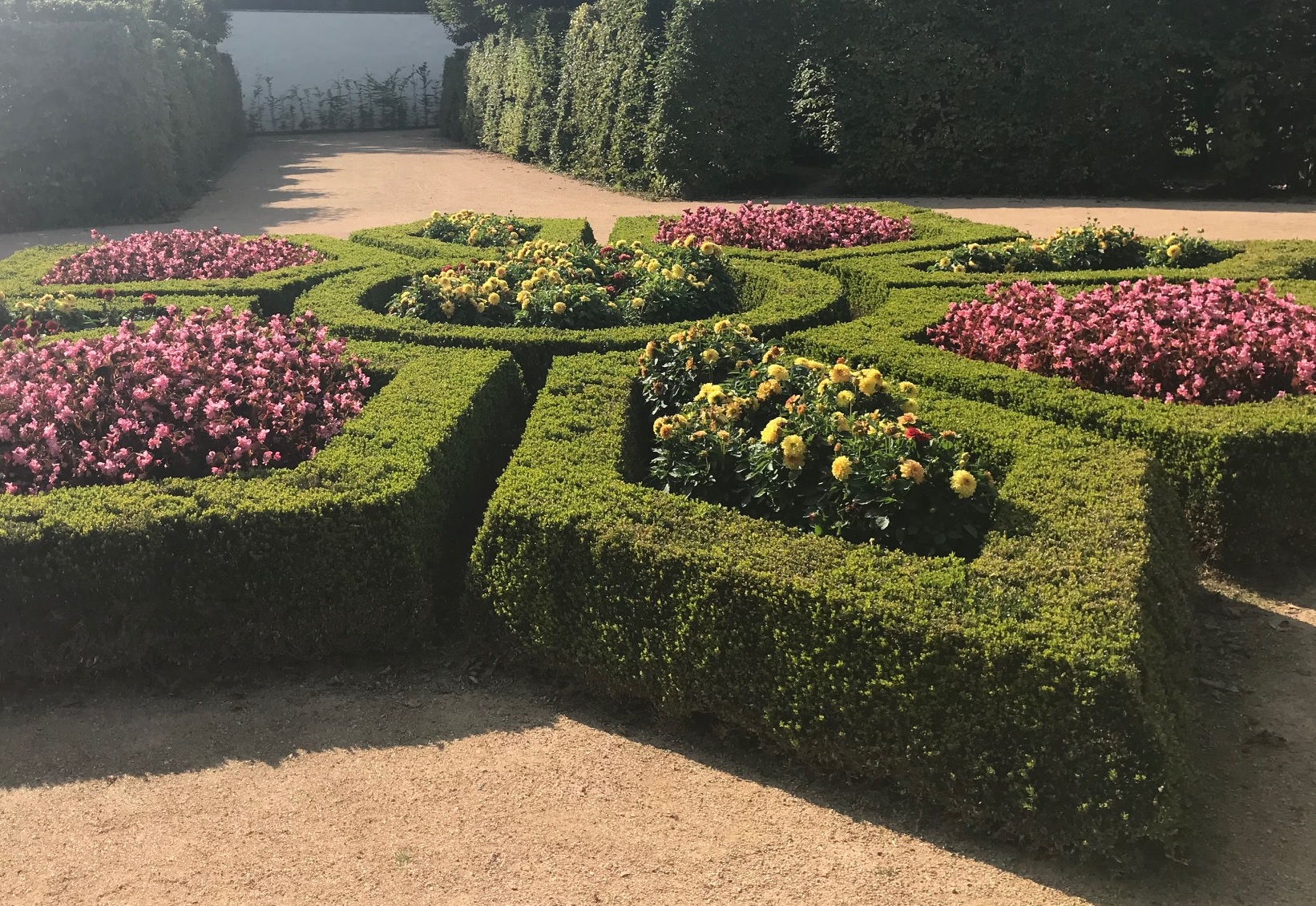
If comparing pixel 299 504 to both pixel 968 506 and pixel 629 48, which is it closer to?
pixel 968 506

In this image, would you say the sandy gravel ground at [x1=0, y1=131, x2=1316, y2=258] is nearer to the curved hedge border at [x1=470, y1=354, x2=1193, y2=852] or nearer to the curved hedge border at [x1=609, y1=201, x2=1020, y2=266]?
the curved hedge border at [x1=609, y1=201, x2=1020, y2=266]

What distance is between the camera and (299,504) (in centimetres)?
413

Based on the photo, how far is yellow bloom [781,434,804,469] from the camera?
4.10 meters

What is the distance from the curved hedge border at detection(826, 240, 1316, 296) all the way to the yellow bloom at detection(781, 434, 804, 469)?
153 inches

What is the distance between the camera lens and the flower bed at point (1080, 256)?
8.37 metres

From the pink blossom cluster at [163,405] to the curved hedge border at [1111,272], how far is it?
439 cm

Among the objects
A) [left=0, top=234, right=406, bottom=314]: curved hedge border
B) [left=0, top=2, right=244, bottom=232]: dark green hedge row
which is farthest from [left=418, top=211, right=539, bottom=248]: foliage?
[left=0, top=2, right=244, bottom=232]: dark green hedge row

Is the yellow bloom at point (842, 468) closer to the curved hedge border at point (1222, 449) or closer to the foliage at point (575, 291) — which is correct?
the curved hedge border at point (1222, 449)

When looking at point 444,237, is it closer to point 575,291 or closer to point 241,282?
point 241,282

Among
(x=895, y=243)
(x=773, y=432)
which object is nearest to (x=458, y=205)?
(x=895, y=243)

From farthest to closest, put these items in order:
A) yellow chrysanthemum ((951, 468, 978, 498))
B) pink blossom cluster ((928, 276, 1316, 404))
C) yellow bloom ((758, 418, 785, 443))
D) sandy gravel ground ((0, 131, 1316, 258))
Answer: sandy gravel ground ((0, 131, 1316, 258))
pink blossom cluster ((928, 276, 1316, 404))
yellow bloom ((758, 418, 785, 443))
yellow chrysanthemum ((951, 468, 978, 498))

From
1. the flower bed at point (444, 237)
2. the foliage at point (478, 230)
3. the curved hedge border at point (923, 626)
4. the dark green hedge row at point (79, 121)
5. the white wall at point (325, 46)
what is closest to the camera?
the curved hedge border at point (923, 626)

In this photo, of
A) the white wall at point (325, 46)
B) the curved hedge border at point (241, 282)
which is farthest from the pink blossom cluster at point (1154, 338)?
the white wall at point (325, 46)

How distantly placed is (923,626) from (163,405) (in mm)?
3920
